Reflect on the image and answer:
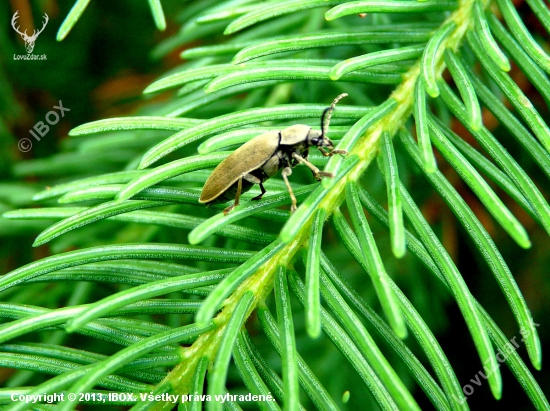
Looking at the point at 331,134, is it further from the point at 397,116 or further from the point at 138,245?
the point at 138,245

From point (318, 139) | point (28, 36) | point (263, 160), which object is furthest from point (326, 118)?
point (28, 36)

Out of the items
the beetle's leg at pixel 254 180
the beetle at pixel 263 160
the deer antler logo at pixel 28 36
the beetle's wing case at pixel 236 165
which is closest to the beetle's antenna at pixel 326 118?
the beetle at pixel 263 160

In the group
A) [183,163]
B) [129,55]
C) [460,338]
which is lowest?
[460,338]

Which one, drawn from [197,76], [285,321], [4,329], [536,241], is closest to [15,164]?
[197,76]

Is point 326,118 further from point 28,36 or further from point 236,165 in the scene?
point 28,36

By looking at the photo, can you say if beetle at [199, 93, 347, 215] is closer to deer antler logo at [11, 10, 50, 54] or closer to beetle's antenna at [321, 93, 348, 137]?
beetle's antenna at [321, 93, 348, 137]

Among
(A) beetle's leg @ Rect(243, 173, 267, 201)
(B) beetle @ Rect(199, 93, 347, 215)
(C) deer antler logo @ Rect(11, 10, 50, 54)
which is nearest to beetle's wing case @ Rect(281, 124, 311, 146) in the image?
(B) beetle @ Rect(199, 93, 347, 215)

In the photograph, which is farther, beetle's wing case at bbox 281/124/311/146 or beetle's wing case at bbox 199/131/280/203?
beetle's wing case at bbox 281/124/311/146
